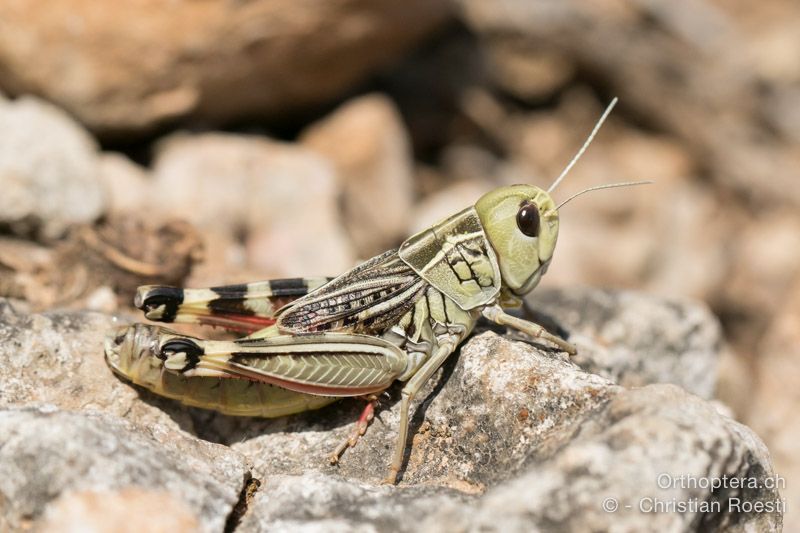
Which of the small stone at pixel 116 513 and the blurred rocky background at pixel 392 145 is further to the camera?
the blurred rocky background at pixel 392 145

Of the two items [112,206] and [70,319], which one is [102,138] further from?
[70,319]

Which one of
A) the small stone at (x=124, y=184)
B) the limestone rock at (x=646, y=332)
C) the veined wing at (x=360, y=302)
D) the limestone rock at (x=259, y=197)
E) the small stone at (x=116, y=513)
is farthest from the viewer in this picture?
the limestone rock at (x=259, y=197)

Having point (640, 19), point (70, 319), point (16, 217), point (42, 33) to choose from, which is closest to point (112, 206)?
point (16, 217)

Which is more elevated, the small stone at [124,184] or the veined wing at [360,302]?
the small stone at [124,184]

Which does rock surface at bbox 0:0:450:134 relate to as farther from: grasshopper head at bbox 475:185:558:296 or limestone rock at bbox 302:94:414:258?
grasshopper head at bbox 475:185:558:296

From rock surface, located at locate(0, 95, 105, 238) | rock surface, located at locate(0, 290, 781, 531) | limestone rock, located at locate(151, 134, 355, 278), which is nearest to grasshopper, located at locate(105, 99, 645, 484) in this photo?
rock surface, located at locate(0, 290, 781, 531)

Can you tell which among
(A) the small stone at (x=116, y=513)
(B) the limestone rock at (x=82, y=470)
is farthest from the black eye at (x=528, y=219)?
(A) the small stone at (x=116, y=513)

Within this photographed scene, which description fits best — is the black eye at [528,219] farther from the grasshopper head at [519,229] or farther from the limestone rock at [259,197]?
the limestone rock at [259,197]
